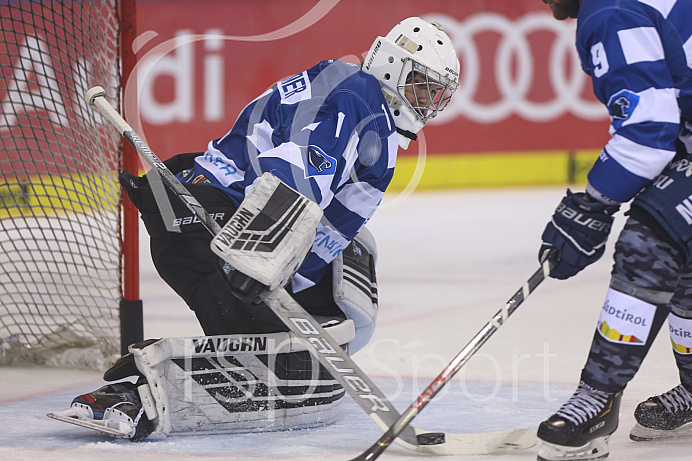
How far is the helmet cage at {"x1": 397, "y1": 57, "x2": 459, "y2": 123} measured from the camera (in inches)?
88.0

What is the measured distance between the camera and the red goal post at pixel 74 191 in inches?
109

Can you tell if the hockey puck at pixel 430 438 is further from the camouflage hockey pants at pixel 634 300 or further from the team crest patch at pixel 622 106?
the team crest patch at pixel 622 106

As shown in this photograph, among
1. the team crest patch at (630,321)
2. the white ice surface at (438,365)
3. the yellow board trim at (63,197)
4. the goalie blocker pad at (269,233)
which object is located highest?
the yellow board trim at (63,197)

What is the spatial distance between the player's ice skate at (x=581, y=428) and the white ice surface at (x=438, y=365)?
97 mm

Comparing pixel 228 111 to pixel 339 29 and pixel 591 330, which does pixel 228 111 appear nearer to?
pixel 339 29

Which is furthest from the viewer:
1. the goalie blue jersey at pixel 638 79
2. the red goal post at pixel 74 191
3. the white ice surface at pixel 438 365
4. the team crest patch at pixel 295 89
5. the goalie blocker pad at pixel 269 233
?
the red goal post at pixel 74 191

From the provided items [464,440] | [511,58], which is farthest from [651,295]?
[511,58]

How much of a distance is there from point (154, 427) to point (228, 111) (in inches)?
197

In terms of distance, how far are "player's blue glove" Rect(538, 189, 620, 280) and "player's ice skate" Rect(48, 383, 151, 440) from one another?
0.89m

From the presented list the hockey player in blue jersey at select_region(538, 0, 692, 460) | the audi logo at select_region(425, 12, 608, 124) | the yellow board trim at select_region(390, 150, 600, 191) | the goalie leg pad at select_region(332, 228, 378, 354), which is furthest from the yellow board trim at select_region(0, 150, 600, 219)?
the hockey player in blue jersey at select_region(538, 0, 692, 460)

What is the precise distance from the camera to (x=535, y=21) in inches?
298

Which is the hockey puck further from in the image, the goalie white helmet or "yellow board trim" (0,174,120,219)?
"yellow board trim" (0,174,120,219)

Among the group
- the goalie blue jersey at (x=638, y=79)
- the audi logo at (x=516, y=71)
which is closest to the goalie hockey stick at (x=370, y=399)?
the goalie blue jersey at (x=638, y=79)

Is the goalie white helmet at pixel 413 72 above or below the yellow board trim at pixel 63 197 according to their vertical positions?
above
